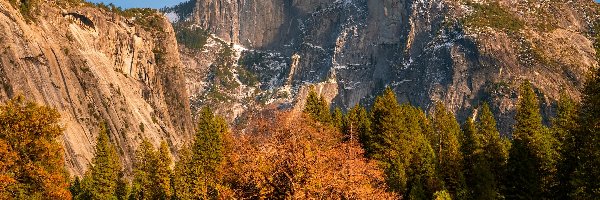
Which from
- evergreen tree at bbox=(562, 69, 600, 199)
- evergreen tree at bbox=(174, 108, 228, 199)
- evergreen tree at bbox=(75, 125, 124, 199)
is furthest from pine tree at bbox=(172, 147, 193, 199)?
evergreen tree at bbox=(562, 69, 600, 199)

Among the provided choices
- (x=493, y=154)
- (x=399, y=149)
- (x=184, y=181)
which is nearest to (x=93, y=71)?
(x=184, y=181)

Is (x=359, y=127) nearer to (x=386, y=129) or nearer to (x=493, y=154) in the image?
(x=386, y=129)

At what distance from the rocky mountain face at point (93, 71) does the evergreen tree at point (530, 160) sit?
70808 millimetres

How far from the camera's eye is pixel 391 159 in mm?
52844

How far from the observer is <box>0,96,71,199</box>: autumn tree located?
1200 inches

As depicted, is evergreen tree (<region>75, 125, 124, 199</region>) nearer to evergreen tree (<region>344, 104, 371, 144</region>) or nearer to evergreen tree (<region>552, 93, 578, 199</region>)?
evergreen tree (<region>344, 104, 371, 144</region>)

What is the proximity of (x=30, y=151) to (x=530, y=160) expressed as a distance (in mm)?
40360

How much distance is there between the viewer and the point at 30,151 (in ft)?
102

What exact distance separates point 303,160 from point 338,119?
48070 millimetres

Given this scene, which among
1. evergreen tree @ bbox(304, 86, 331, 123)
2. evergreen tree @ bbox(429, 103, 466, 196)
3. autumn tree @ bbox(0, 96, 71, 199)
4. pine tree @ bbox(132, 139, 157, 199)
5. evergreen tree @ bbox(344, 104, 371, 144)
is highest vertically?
autumn tree @ bbox(0, 96, 71, 199)

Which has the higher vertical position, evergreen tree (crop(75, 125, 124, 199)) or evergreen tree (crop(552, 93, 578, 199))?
evergreen tree (crop(552, 93, 578, 199))

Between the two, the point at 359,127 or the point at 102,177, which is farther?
the point at 102,177

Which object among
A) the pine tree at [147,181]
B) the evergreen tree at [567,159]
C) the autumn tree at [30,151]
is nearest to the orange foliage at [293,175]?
the autumn tree at [30,151]

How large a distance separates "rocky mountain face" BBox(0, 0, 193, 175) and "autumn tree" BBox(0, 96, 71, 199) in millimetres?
64972
